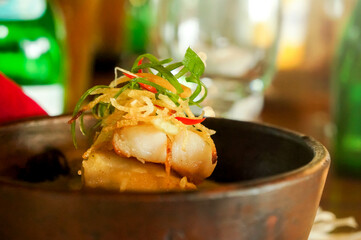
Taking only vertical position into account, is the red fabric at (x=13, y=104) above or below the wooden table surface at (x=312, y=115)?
above

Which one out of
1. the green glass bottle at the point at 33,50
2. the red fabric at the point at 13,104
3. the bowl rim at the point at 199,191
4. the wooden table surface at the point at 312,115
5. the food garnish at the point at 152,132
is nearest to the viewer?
the bowl rim at the point at 199,191

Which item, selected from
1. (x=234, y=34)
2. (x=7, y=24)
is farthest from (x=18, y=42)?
(x=234, y=34)

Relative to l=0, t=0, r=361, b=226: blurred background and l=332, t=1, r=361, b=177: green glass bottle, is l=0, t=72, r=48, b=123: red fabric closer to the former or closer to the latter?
l=0, t=0, r=361, b=226: blurred background

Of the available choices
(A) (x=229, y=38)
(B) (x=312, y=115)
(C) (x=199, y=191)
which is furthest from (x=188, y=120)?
(B) (x=312, y=115)

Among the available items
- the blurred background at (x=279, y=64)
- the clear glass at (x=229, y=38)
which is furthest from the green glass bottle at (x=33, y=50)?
the clear glass at (x=229, y=38)

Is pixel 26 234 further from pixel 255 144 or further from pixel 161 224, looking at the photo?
pixel 255 144

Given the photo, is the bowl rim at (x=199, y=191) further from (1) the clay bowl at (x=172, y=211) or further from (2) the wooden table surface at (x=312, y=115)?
(2) the wooden table surface at (x=312, y=115)

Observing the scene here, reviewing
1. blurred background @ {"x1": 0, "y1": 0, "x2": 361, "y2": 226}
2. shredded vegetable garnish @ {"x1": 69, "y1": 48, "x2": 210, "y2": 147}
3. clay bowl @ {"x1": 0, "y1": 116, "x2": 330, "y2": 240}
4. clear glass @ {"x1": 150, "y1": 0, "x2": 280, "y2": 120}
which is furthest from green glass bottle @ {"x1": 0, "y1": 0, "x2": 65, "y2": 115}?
clay bowl @ {"x1": 0, "y1": 116, "x2": 330, "y2": 240}
